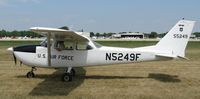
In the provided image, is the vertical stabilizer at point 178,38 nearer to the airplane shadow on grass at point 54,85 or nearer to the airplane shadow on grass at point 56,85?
the airplane shadow on grass at point 56,85

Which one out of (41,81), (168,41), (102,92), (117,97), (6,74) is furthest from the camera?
(6,74)

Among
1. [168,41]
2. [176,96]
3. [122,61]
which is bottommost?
[176,96]

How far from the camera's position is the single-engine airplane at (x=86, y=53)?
12.3 metres

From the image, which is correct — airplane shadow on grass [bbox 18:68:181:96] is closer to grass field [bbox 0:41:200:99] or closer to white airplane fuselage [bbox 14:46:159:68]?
grass field [bbox 0:41:200:99]

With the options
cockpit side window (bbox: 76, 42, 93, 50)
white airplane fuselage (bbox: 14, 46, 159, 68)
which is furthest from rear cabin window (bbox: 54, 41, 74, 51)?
cockpit side window (bbox: 76, 42, 93, 50)

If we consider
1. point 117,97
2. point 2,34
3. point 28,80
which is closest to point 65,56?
point 28,80

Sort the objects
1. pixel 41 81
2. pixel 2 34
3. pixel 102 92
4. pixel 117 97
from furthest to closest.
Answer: pixel 2 34, pixel 41 81, pixel 102 92, pixel 117 97

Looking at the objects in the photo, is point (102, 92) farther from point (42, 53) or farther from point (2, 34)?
point (2, 34)

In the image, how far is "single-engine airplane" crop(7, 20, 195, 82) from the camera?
12297 millimetres

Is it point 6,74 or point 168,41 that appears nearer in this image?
point 168,41

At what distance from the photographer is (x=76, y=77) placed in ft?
43.0

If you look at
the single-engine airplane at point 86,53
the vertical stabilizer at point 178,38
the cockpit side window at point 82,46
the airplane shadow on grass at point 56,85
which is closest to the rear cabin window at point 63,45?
the single-engine airplane at point 86,53

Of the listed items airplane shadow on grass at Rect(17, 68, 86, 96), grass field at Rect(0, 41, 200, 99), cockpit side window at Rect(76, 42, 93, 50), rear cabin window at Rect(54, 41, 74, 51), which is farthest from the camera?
cockpit side window at Rect(76, 42, 93, 50)

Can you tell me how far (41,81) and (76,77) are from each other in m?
1.72
